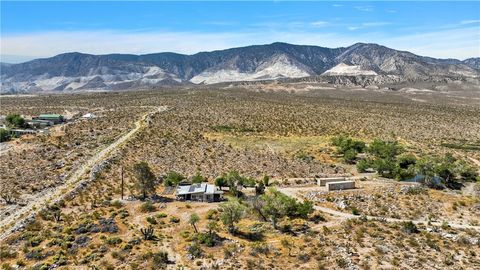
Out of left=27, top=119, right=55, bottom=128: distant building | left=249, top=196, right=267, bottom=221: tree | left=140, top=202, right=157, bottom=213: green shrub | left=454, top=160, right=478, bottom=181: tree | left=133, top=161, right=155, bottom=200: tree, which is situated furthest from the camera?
left=27, top=119, right=55, bottom=128: distant building

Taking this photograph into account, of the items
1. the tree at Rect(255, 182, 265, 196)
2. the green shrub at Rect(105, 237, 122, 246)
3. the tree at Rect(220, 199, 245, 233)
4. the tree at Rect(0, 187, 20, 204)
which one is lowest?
the tree at Rect(0, 187, 20, 204)

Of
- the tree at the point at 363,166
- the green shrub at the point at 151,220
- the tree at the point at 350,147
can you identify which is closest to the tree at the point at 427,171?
the tree at the point at 363,166

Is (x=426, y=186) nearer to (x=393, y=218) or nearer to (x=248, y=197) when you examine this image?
(x=393, y=218)

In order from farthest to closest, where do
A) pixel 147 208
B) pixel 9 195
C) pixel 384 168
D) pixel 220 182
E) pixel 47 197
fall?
pixel 384 168, pixel 220 182, pixel 9 195, pixel 47 197, pixel 147 208

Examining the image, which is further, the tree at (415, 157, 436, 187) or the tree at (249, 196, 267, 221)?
the tree at (415, 157, 436, 187)

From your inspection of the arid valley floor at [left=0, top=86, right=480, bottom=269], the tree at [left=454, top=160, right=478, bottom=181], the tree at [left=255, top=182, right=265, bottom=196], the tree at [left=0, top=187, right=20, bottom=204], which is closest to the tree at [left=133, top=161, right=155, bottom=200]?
the arid valley floor at [left=0, top=86, right=480, bottom=269]

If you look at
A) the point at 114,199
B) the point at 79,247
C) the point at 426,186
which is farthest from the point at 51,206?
the point at 426,186

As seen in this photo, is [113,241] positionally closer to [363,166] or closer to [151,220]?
[151,220]

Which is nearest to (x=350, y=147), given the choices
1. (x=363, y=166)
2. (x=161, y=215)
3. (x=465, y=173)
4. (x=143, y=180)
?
(x=363, y=166)

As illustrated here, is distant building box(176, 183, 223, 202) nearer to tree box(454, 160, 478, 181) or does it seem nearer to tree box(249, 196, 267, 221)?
tree box(249, 196, 267, 221)

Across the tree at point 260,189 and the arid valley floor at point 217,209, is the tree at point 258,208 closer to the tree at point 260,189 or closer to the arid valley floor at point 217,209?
the arid valley floor at point 217,209
